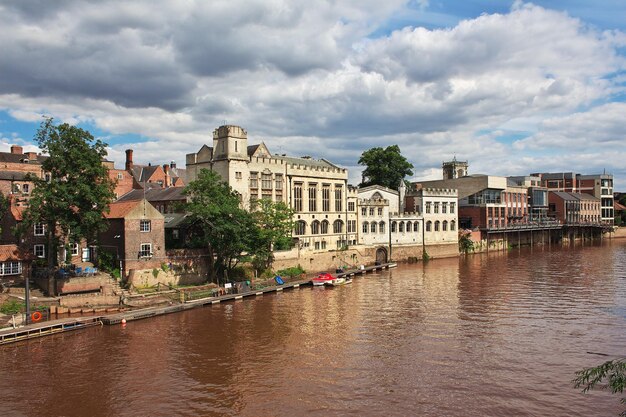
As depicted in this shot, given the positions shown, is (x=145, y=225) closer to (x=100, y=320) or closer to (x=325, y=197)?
(x=100, y=320)

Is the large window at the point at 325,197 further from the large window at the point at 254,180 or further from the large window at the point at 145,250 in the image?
the large window at the point at 145,250

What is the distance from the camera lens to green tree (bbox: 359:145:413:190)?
98812 millimetres

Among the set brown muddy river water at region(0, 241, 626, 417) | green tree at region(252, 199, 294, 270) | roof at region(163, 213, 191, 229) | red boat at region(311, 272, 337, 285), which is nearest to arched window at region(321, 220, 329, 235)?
green tree at region(252, 199, 294, 270)

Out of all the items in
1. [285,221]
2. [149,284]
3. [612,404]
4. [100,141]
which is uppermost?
[100,141]

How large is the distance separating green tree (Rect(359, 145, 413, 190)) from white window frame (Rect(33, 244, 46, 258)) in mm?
61619

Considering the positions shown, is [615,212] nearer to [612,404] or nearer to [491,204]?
[491,204]

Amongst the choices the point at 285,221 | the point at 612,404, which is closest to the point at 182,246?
the point at 285,221

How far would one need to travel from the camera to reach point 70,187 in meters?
44.3

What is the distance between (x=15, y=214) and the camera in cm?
5278

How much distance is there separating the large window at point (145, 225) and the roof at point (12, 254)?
33.2 ft

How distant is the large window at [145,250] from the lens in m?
50.5

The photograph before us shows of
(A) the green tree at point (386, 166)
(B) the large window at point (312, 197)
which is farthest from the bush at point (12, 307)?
(A) the green tree at point (386, 166)

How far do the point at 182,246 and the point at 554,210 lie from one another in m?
98.1

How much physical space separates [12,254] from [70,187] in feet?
30.6
